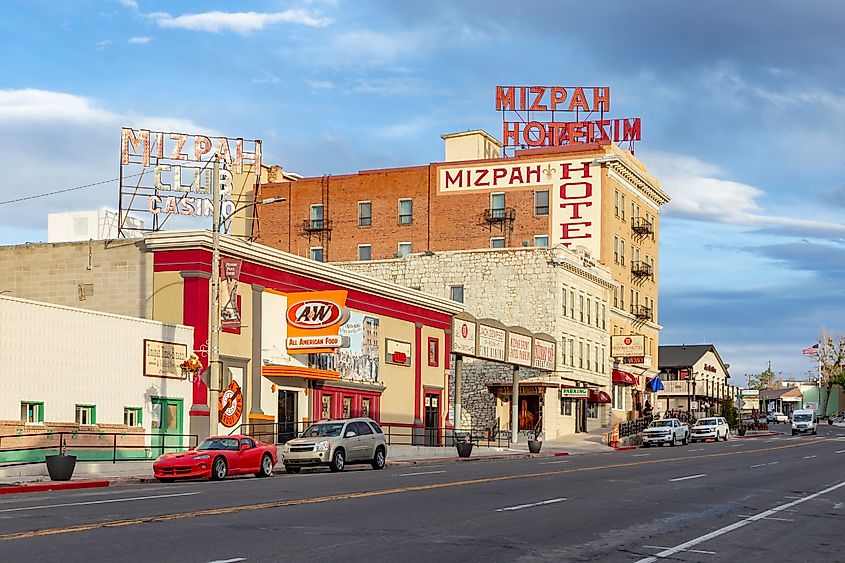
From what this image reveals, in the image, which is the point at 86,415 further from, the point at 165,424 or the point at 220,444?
the point at 220,444

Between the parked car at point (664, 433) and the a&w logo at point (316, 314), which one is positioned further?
the parked car at point (664, 433)

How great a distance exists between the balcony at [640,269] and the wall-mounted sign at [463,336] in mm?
37756

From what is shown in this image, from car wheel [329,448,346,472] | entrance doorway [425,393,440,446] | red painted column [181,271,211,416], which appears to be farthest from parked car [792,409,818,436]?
car wheel [329,448,346,472]

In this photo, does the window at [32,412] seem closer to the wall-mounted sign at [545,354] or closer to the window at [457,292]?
the wall-mounted sign at [545,354]

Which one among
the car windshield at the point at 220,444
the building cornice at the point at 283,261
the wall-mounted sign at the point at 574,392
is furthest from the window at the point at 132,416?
the wall-mounted sign at the point at 574,392

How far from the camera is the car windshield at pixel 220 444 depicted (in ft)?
104

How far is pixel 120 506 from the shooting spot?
2058cm

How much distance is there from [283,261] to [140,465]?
12.6 m

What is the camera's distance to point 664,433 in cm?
7206

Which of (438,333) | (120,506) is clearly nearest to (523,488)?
(120,506)

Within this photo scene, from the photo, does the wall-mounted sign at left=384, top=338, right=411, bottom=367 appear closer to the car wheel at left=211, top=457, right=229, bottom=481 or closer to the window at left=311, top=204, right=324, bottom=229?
the car wheel at left=211, top=457, right=229, bottom=481

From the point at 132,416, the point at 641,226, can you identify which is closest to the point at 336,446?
the point at 132,416

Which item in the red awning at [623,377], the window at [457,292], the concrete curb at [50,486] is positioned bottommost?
the concrete curb at [50,486]

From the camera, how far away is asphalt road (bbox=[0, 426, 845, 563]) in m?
14.8
